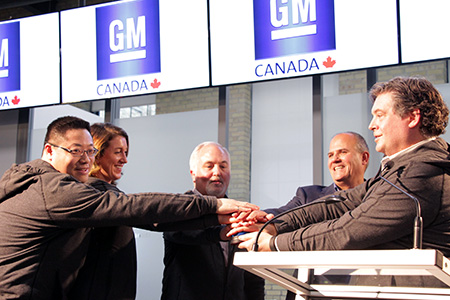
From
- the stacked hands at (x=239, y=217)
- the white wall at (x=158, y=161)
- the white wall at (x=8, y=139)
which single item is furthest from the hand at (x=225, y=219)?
the white wall at (x=8, y=139)

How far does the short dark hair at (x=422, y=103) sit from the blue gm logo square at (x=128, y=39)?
2635 millimetres

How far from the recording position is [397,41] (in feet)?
12.1

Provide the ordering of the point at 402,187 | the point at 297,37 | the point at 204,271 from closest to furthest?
the point at 402,187 → the point at 204,271 → the point at 297,37

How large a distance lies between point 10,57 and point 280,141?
2.44 m

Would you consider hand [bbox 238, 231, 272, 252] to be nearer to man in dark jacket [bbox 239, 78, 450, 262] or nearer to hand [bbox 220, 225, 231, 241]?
man in dark jacket [bbox 239, 78, 450, 262]

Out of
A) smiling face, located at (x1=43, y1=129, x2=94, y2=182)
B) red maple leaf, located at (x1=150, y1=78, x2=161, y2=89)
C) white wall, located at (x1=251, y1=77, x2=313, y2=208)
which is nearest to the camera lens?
smiling face, located at (x1=43, y1=129, x2=94, y2=182)

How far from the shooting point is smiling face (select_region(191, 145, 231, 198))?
305 cm

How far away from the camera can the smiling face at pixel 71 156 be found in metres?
2.53

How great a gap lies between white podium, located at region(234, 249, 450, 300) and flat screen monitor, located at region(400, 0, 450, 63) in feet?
7.76

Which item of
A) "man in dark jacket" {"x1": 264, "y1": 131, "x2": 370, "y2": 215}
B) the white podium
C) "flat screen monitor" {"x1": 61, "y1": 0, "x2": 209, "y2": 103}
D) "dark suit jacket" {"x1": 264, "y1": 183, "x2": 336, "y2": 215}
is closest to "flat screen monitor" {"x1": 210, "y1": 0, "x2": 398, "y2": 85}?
"flat screen monitor" {"x1": 61, "y1": 0, "x2": 209, "y2": 103}

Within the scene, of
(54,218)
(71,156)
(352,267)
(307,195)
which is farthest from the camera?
(307,195)

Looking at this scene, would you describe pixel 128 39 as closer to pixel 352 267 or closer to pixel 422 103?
pixel 422 103

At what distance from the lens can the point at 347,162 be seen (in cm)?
312

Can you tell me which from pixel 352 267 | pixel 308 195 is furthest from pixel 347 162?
pixel 352 267
